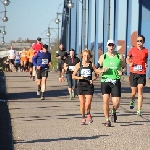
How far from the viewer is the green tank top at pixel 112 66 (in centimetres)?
1286

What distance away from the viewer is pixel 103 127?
497 inches

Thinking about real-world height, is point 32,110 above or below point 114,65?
below

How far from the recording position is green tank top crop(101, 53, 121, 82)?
42.2ft

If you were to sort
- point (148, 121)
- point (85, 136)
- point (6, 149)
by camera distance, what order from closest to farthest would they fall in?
point (6, 149)
point (85, 136)
point (148, 121)

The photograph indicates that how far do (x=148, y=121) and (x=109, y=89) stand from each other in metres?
1.34

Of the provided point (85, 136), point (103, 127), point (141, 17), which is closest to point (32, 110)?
point (103, 127)

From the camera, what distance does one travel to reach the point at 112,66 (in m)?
12.9

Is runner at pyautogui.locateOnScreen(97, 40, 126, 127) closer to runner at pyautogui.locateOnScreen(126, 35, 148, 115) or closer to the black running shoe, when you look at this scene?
the black running shoe

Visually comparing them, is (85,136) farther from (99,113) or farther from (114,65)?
(99,113)

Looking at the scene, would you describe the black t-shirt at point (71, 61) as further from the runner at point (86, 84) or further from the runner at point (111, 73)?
the runner at point (111, 73)

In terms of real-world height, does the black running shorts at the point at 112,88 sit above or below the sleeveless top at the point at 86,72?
below

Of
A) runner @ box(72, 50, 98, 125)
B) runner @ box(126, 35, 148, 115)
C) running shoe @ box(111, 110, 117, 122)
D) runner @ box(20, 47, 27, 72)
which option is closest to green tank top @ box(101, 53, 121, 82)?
runner @ box(72, 50, 98, 125)

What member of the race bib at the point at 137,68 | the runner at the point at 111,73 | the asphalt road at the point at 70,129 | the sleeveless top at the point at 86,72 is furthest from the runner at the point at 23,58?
the runner at the point at 111,73

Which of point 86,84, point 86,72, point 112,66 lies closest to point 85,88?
point 86,84
